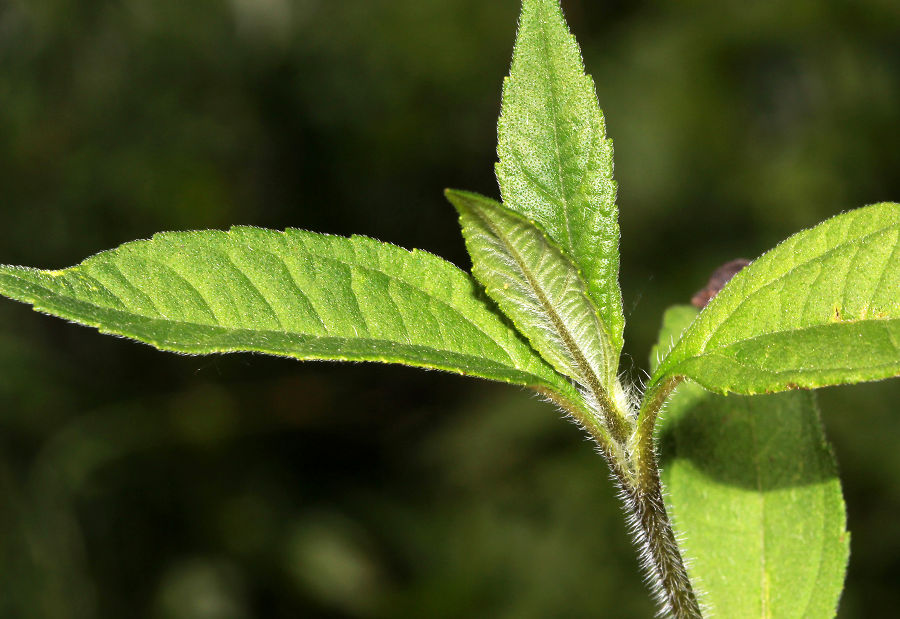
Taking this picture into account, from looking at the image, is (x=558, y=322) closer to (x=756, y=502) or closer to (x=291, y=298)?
(x=291, y=298)

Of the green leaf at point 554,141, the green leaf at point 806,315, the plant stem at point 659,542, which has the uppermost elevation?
the green leaf at point 554,141

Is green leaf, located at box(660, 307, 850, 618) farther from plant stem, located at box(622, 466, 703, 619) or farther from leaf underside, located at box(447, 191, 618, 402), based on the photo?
leaf underside, located at box(447, 191, 618, 402)

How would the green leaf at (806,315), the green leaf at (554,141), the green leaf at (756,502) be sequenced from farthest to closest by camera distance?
the green leaf at (756,502) < the green leaf at (554,141) < the green leaf at (806,315)

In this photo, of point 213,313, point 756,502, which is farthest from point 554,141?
point 756,502

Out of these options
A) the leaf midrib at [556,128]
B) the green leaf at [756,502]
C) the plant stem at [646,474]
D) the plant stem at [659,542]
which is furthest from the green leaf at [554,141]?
the green leaf at [756,502]

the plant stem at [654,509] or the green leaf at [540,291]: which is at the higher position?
the green leaf at [540,291]

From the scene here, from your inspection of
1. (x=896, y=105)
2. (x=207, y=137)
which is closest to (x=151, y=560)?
(x=207, y=137)

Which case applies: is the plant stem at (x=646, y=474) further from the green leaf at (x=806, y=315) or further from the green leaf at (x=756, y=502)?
the green leaf at (x=756, y=502)
